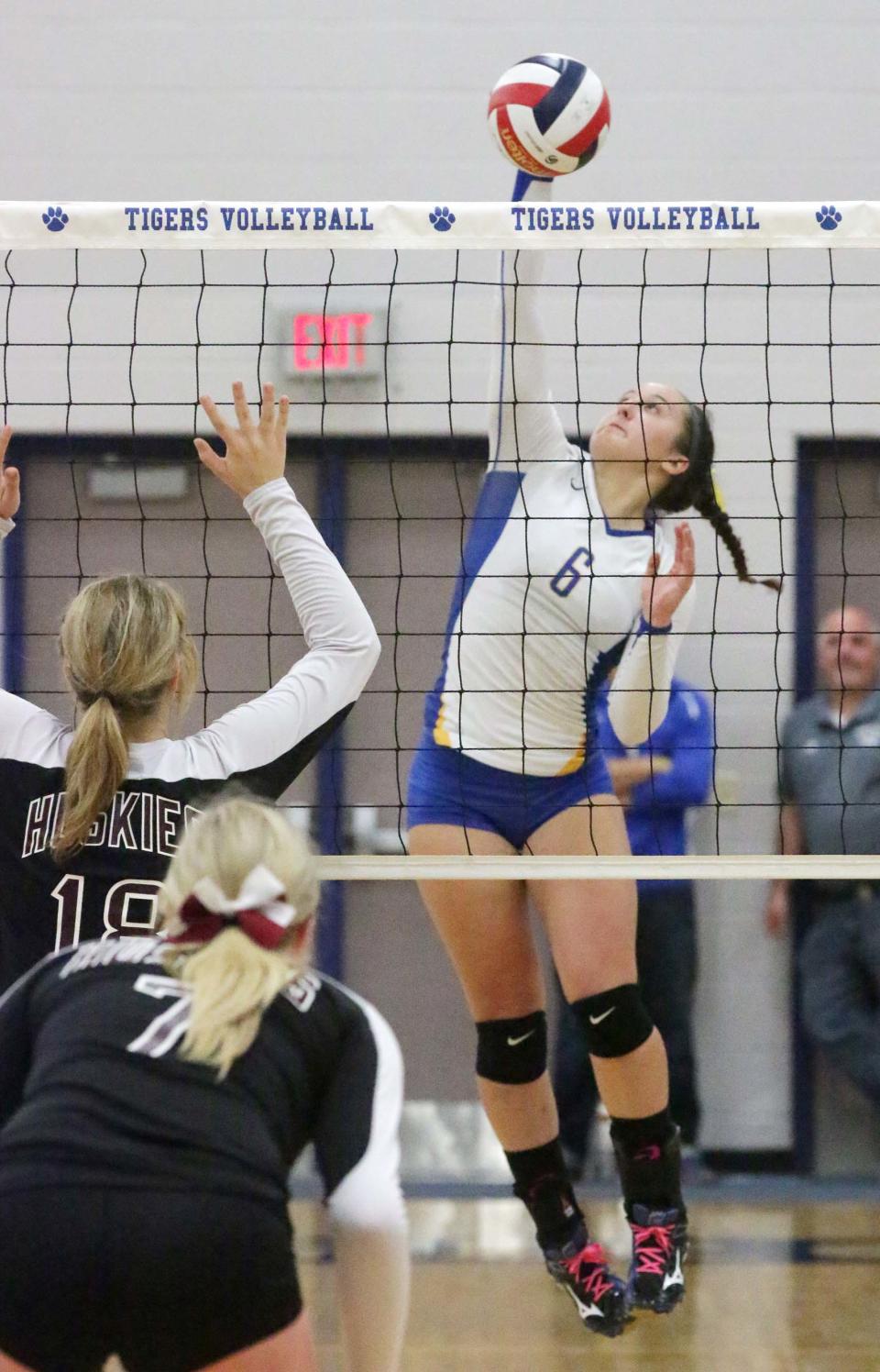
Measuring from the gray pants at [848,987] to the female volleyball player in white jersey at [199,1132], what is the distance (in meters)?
4.05

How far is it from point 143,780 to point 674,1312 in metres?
3.05

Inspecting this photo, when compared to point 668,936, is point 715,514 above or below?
above

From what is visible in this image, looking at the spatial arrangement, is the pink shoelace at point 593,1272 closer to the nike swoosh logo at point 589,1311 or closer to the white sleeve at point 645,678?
the nike swoosh logo at point 589,1311

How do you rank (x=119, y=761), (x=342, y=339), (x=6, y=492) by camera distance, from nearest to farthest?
(x=119, y=761), (x=6, y=492), (x=342, y=339)

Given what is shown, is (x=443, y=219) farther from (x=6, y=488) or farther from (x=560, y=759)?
(x=560, y=759)

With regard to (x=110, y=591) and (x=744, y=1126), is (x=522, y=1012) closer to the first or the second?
(x=110, y=591)

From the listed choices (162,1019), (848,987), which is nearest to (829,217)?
(162,1019)

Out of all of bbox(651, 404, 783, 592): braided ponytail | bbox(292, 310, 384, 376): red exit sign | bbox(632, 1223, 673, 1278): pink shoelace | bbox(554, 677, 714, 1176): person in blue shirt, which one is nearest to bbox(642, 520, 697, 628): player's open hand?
bbox(651, 404, 783, 592): braided ponytail

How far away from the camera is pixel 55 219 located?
3416 millimetres

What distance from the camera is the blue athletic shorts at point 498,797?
362cm

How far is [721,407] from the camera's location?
19.9 feet

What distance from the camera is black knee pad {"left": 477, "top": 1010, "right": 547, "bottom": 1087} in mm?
3607
